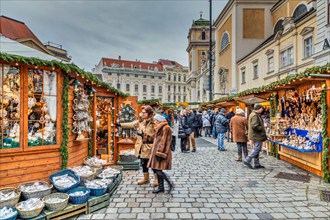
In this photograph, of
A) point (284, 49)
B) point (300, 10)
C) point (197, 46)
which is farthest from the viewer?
point (197, 46)

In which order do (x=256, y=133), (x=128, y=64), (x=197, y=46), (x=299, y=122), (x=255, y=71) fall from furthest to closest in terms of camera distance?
(x=128, y=64) < (x=197, y=46) < (x=255, y=71) < (x=299, y=122) < (x=256, y=133)

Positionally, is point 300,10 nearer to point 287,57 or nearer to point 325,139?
point 287,57

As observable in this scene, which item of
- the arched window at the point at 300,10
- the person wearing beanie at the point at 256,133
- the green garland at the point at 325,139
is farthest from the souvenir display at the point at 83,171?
the arched window at the point at 300,10

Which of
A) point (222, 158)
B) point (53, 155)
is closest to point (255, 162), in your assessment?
point (222, 158)

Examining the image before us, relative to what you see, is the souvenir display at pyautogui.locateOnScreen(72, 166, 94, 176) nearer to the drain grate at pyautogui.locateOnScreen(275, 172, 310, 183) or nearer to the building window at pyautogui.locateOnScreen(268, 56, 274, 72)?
the drain grate at pyautogui.locateOnScreen(275, 172, 310, 183)

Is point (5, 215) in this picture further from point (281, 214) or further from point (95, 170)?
point (281, 214)

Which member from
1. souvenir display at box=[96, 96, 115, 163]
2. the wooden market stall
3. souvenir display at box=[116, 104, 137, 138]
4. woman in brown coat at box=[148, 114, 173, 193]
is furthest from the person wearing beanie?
the wooden market stall

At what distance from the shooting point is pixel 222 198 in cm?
510

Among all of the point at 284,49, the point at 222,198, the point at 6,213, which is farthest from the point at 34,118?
the point at 284,49

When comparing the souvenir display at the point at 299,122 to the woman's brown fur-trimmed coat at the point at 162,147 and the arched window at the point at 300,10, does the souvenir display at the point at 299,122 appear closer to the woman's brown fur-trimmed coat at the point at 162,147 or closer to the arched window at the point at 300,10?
the woman's brown fur-trimmed coat at the point at 162,147

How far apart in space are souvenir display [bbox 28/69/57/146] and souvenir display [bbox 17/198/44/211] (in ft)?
3.94

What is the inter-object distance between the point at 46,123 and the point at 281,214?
485 centimetres

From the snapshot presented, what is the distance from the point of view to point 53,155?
5156 millimetres

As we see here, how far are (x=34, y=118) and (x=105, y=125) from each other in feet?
17.5
